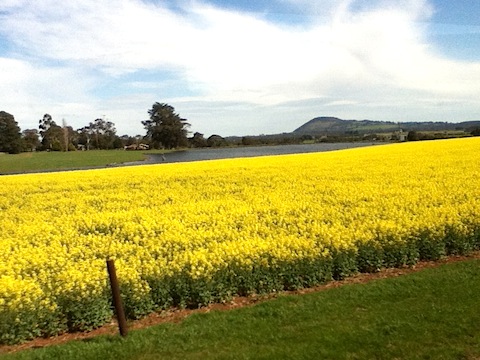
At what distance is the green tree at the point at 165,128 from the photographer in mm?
122000

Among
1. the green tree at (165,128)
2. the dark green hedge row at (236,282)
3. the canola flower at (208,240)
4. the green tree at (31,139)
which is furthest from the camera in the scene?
the green tree at (165,128)

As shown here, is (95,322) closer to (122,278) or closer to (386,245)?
(122,278)

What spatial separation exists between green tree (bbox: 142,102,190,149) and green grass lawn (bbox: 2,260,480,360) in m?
117

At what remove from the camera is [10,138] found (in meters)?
101

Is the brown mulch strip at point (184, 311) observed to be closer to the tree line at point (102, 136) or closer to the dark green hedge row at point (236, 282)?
the dark green hedge row at point (236, 282)

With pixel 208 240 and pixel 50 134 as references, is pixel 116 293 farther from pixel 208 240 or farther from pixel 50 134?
pixel 50 134

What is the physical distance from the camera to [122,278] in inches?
286

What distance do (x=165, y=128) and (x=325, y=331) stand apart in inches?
4715

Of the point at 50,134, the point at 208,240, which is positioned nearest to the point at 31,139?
the point at 50,134

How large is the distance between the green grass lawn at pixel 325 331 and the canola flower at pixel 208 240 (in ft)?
2.71

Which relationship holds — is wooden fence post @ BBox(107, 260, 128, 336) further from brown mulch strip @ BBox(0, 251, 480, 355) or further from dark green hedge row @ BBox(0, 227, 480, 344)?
dark green hedge row @ BBox(0, 227, 480, 344)

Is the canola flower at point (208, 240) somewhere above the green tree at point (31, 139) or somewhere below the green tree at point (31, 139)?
below

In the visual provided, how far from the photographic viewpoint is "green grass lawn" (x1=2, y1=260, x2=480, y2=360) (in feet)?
17.3

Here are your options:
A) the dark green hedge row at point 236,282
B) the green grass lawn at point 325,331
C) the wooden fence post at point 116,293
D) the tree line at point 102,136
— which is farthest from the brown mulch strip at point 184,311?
the tree line at point 102,136
